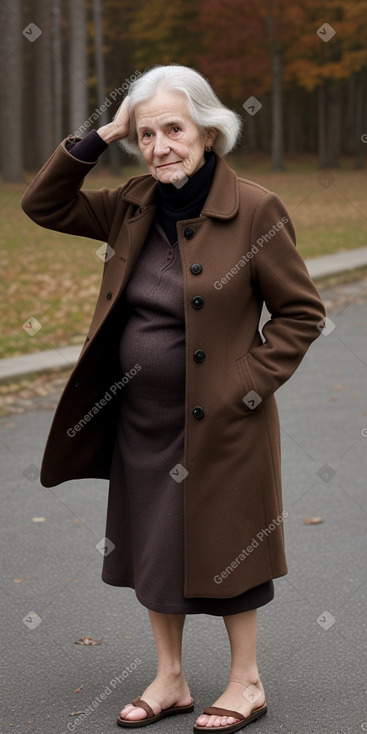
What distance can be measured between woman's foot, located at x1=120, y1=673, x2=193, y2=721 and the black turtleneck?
143cm

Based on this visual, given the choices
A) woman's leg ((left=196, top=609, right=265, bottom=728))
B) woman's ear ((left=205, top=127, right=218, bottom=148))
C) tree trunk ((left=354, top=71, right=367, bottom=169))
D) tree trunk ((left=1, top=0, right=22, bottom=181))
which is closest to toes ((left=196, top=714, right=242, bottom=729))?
woman's leg ((left=196, top=609, right=265, bottom=728))

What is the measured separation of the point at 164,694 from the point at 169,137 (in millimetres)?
1784

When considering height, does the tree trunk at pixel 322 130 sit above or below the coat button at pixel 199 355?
below

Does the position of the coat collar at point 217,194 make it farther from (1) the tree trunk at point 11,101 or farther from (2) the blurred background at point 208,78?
(1) the tree trunk at point 11,101

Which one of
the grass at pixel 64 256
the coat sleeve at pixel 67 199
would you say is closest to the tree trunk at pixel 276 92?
the grass at pixel 64 256

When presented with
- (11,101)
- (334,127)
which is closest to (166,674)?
(11,101)

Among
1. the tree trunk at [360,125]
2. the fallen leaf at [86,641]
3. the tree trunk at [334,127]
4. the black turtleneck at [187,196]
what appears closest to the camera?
the black turtleneck at [187,196]

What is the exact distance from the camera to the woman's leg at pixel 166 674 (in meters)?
3.75

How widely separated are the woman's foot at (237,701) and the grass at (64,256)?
6.67 metres

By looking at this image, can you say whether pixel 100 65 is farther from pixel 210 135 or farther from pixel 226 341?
pixel 226 341

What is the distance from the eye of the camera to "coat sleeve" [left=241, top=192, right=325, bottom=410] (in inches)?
137

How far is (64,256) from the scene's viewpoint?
1794 centimetres

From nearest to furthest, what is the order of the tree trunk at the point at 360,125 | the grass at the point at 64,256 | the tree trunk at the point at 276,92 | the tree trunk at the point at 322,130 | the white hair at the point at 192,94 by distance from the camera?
the white hair at the point at 192,94 < the grass at the point at 64,256 < the tree trunk at the point at 276,92 < the tree trunk at the point at 322,130 < the tree trunk at the point at 360,125

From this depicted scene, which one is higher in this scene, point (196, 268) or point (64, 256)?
point (196, 268)
